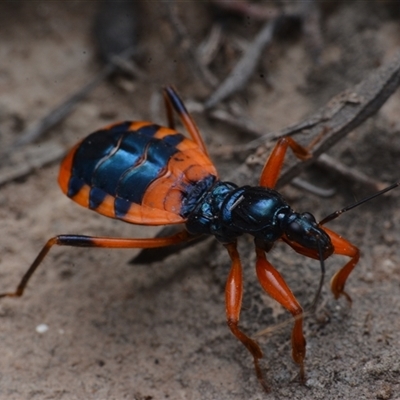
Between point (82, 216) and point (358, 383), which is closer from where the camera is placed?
point (358, 383)

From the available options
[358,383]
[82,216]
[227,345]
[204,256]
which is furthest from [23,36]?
[358,383]

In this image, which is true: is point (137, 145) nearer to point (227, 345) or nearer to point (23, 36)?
point (227, 345)

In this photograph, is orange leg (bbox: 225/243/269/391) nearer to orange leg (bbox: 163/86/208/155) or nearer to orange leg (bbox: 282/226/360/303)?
orange leg (bbox: 282/226/360/303)

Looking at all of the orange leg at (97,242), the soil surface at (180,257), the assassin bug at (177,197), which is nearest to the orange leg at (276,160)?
the assassin bug at (177,197)

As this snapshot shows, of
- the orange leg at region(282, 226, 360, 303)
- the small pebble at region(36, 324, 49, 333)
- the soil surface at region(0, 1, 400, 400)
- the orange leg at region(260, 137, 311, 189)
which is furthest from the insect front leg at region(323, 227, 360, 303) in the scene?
the small pebble at region(36, 324, 49, 333)

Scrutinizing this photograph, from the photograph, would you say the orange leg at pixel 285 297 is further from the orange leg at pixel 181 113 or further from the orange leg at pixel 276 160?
the orange leg at pixel 181 113

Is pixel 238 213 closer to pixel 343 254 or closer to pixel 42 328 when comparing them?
pixel 343 254

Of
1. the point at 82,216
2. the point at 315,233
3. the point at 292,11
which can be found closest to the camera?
the point at 315,233

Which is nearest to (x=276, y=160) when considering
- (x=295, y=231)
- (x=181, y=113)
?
(x=295, y=231)
